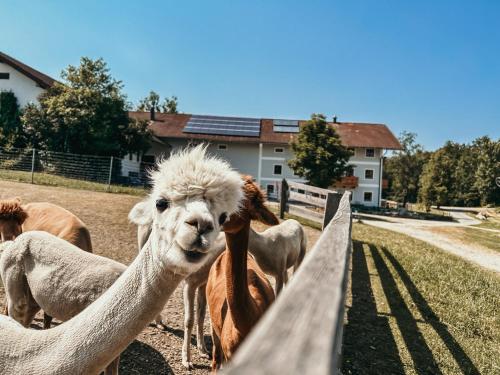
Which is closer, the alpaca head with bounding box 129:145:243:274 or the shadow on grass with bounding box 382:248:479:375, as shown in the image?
the alpaca head with bounding box 129:145:243:274

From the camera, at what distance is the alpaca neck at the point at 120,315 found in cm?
185

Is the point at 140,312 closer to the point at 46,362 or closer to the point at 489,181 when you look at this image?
the point at 46,362

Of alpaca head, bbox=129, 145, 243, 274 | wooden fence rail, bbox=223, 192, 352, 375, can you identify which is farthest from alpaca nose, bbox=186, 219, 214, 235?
wooden fence rail, bbox=223, 192, 352, 375

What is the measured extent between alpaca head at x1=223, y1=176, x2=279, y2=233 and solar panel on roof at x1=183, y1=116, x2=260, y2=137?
34134 millimetres

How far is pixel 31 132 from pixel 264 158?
21.1m

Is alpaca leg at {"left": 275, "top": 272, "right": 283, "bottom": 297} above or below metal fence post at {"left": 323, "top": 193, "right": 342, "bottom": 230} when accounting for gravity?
below

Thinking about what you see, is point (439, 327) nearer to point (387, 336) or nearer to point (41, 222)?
point (387, 336)

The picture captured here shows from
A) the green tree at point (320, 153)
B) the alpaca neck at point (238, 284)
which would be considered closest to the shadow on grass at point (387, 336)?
the alpaca neck at point (238, 284)

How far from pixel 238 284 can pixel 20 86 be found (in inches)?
1323

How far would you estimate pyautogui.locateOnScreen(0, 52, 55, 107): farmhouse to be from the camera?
28781 millimetres

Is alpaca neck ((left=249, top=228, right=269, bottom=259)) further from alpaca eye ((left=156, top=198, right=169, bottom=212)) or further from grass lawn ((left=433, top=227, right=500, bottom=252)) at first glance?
grass lawn ((left=433, top=227, right=500, bottom=252))

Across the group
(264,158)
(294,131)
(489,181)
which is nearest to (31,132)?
(264,158)

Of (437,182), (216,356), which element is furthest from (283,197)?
(437,182)

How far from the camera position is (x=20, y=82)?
95.9 feet
